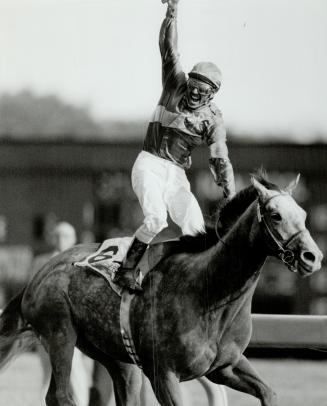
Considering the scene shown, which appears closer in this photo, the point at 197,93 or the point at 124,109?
the point at 197,93

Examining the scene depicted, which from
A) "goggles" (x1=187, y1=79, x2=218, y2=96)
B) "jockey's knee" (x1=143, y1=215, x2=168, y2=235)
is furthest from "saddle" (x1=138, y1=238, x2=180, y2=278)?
"goggles" (x1=187, y1=79, x2=218, y2=96)

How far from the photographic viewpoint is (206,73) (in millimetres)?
4547

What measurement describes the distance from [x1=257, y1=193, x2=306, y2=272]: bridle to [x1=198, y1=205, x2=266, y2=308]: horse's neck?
0.22 feet

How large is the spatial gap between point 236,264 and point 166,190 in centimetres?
66

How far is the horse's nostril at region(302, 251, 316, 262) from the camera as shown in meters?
4.02

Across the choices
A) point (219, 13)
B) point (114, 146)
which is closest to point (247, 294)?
point (219, 13)

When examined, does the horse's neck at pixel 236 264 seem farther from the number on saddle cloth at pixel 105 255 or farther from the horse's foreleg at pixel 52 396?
the horse's foreleg at pixel 52 396

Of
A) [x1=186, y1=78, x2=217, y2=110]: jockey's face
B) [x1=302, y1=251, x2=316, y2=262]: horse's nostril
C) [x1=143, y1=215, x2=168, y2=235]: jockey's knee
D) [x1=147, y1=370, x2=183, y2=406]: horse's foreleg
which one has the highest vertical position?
[x1=186, y1=78, x2=217, y2=110]: jockey's face

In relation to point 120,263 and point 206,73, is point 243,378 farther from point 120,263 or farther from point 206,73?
point 206,73

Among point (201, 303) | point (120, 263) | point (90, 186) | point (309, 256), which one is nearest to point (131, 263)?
point (120, 263)

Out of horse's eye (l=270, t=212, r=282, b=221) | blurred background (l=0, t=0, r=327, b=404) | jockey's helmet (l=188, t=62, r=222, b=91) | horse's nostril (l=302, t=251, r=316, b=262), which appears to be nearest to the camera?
horse's nostril (l=302, t=251, r=316, b=262)

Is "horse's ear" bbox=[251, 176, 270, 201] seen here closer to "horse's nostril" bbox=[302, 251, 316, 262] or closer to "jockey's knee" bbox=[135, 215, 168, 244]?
"horse's nostril" bbox=[302, 251, 316, 262]

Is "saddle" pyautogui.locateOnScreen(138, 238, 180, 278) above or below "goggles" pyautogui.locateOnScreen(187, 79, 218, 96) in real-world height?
below

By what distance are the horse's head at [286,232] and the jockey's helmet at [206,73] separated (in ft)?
2.09
